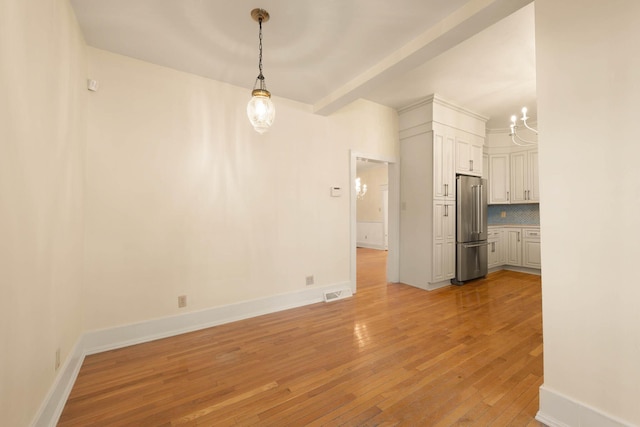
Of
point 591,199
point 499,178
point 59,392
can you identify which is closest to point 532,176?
point 499,178

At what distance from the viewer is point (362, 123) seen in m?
4.35

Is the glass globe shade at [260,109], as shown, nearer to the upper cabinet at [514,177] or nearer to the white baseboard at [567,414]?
the white baseboard at [567,414]

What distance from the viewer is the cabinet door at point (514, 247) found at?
5590 mm

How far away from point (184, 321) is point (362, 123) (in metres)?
3.77

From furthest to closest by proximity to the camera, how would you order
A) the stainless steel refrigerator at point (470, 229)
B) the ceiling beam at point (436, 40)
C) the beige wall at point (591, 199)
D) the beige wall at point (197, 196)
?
the stainless steel refrigerator at point (470, 229)
the beige wall at point (197, 196)
the ceiling beam at point (436, 40)
the beige wall at point (591, 199)

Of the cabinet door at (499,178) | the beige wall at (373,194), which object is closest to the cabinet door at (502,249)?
the cabinet door at (499,178)

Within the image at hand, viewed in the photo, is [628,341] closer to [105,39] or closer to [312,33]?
[312,33]

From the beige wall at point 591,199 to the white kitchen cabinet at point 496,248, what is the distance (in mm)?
4544

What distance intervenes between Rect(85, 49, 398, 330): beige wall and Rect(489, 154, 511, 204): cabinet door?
3.91 m

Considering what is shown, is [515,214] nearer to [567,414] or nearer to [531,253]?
[531,253]

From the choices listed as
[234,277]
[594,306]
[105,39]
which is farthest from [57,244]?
[594,306]

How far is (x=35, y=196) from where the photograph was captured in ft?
4.83

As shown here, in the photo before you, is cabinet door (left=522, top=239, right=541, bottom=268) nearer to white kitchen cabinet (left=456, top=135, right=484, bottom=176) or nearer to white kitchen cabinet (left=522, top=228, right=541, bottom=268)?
white kitchen cabinet (left=522, top=228, right=541, bottom=268)

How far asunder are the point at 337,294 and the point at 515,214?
4.86 m
